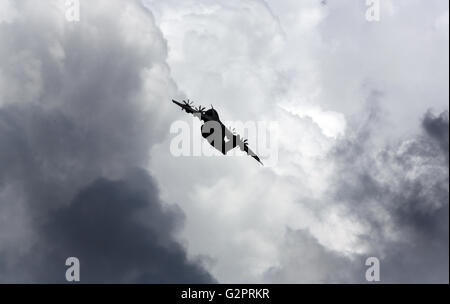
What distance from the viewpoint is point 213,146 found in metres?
135
